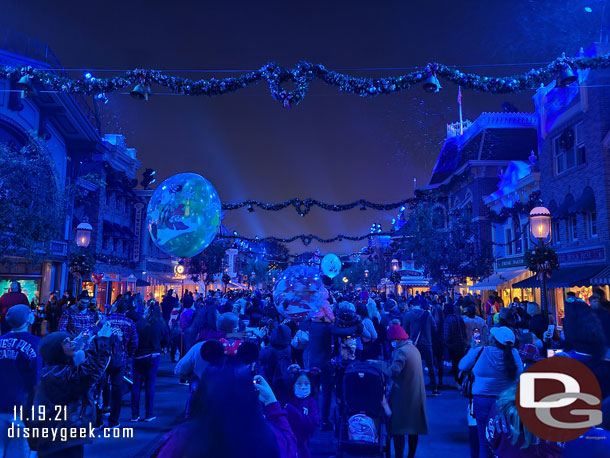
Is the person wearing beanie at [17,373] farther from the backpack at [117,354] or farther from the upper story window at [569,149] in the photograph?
the upper story window at [569,149]

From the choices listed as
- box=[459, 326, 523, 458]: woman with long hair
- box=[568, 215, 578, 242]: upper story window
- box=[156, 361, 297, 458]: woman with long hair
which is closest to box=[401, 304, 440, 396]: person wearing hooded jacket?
box=[459, 326, 523, 458]: woman with long hair

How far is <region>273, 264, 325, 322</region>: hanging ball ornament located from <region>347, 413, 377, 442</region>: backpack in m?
2.53

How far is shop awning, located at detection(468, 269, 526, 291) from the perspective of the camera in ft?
84.0

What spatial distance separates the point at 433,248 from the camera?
29766 mm

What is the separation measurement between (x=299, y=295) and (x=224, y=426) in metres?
5.55

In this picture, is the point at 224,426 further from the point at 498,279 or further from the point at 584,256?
the point at 498,279

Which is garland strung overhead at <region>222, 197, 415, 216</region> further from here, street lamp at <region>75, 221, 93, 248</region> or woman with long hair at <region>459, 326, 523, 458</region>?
woman with long hair at <region>459, 326, 523, 458</region>

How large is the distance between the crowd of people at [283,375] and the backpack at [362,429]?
0.04ft

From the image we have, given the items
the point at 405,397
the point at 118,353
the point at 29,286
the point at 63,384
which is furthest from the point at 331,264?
the point at 63,384

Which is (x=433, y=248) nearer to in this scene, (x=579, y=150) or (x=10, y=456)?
(x=579, y=150)

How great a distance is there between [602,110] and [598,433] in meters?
18.5

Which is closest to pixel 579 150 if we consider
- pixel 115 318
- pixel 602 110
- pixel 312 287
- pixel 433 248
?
pixel 602 110

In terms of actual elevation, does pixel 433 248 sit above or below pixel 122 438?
above

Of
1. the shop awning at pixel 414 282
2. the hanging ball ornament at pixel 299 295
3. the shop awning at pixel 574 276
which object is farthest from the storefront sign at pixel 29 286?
the shop awning at pixel 414 282
